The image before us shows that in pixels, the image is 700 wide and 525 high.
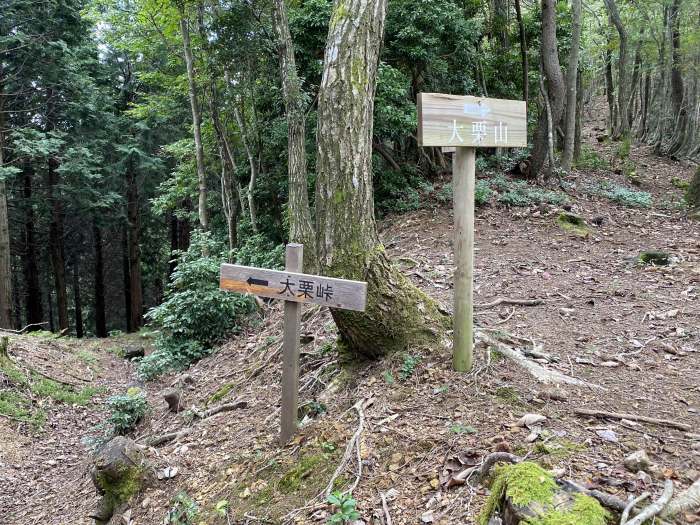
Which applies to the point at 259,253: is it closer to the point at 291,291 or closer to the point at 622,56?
the point at 291,291

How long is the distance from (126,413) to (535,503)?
543cm

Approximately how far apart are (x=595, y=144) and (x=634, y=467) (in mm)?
23309

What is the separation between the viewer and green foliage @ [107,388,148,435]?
631 cm

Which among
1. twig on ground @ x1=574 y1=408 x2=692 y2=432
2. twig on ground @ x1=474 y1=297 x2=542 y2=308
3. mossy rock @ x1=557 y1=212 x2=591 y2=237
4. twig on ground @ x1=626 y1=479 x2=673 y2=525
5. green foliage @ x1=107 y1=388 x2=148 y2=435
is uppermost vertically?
mossy rock @ x1=557 y1=212 x2=591 y2=237

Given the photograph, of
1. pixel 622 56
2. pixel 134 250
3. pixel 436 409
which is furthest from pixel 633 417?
pixel 134 250

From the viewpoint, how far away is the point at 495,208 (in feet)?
34.9

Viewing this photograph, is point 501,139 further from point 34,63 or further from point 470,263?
point 34,63

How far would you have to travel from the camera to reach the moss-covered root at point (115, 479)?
176 inches

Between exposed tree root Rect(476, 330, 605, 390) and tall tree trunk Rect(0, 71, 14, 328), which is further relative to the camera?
tall tree trunk Rect(0, 71, 14, 328)

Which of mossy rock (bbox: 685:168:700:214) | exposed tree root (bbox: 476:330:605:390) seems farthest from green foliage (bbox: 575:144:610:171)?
exposed tree root (bbox: 476:330:605:390)

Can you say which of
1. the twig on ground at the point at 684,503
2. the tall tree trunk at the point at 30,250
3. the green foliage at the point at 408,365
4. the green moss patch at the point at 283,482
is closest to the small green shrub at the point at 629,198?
the green foliage at the point at 408,365

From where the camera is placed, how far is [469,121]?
12.3 feet

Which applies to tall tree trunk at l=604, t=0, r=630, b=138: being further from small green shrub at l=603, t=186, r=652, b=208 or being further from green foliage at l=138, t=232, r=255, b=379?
green foliage at l=138, t=232, r=255, b=379

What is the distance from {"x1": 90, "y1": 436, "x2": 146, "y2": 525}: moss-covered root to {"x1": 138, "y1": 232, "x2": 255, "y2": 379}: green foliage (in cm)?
440
